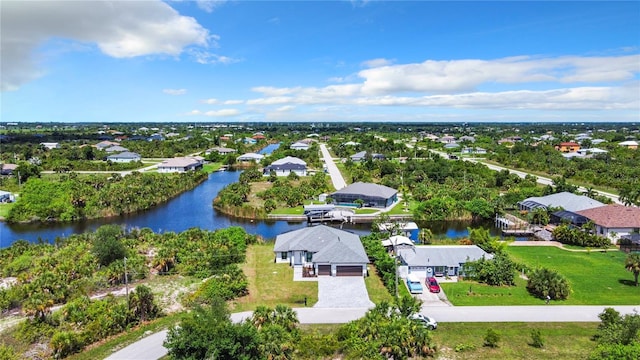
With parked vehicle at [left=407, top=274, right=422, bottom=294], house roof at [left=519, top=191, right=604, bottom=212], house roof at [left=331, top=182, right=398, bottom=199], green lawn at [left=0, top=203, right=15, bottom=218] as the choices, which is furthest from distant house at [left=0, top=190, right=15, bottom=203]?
house roof at [left=519, top=191, right=604, bottom=212]

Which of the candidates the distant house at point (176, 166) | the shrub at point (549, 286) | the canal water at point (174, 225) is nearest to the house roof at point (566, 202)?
the canal water at point (174, 225)

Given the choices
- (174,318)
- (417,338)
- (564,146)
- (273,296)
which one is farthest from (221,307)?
(564,146)

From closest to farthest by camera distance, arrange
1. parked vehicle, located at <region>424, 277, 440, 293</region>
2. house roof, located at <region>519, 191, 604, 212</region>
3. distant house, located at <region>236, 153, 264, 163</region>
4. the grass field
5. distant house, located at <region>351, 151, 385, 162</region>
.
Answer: the grass field → parked vehicle, located at <region>424, 277, 440, 293</region> → house roof, located at <region>519, 191, 604, 212</region> → distant house, located at <region>351, 151, 385, 162</region> → distant house, located at <region>236, 153, 264, 163</region>

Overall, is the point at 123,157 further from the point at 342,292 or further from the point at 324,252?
the point at 342,292

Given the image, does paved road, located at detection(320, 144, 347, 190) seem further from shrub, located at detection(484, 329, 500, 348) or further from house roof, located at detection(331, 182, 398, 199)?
shrub, located at detection(484, 329, 500, 348)

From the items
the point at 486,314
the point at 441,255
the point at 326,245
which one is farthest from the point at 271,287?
the point at 486,314

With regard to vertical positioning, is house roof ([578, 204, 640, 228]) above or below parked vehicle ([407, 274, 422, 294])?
above
